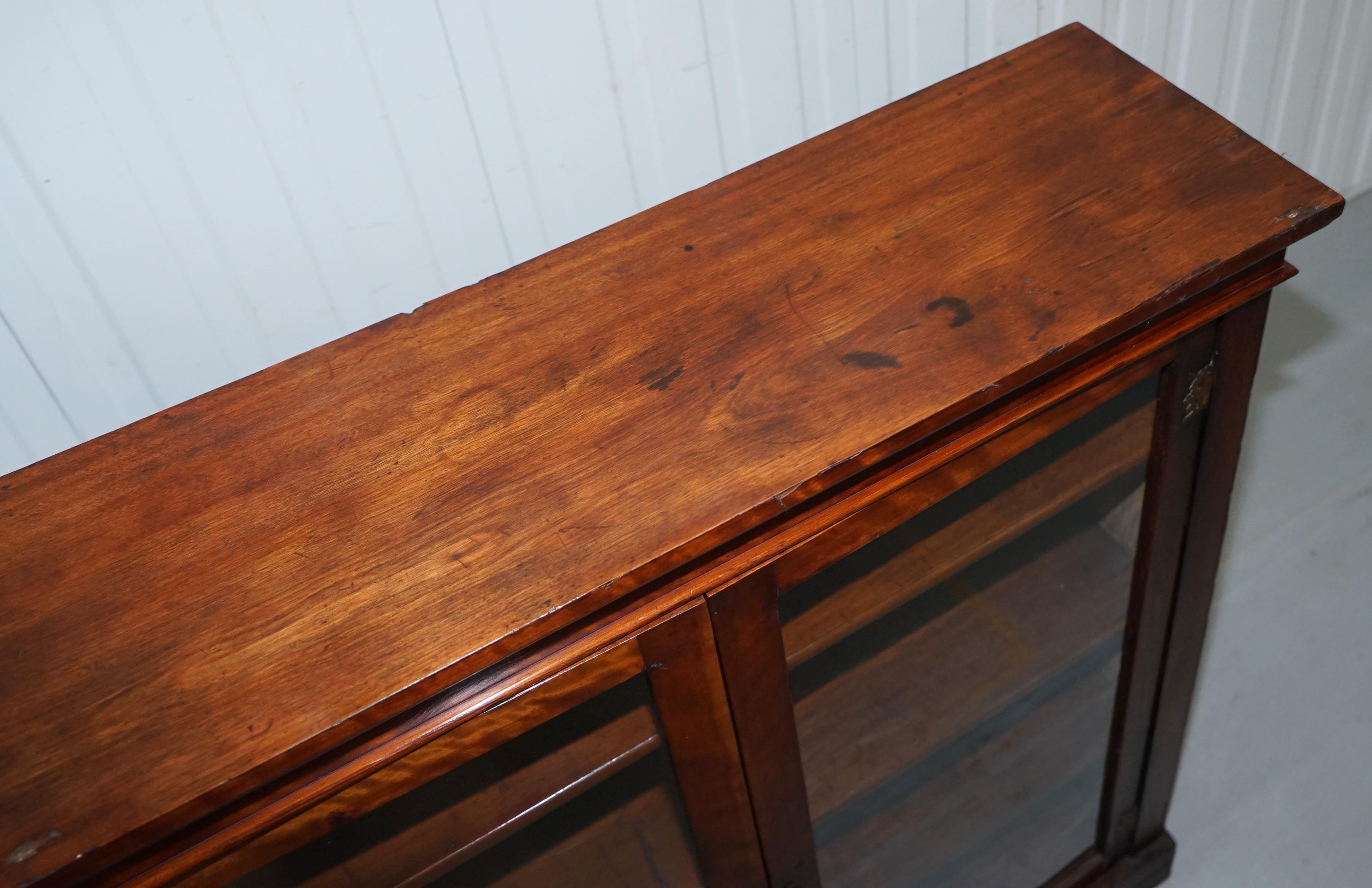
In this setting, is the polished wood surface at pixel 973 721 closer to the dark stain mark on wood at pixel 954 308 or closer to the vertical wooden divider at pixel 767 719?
the vertical wooden divider at pixel 767 719

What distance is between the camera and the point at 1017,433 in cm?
86

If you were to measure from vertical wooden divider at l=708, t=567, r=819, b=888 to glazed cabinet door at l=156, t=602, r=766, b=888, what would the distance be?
0.01 metres

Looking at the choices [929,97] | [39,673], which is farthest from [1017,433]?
[39,673]

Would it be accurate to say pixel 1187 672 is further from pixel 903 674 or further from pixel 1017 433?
pixel 1017 433

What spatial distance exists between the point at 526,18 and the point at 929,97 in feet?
1.44

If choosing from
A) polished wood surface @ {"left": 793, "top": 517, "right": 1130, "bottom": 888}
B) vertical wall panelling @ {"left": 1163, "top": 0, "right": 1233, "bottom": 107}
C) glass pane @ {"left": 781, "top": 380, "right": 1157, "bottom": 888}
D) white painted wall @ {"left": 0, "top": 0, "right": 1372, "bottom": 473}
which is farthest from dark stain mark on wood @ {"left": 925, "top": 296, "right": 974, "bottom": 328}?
vertical wall panelling @ {"left": 1163, "top": 0, "right": 1233, "bottom": 107}

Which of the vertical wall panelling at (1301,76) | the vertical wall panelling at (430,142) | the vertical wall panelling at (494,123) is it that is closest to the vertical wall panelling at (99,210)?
the vertical wall panelling at (430,142)

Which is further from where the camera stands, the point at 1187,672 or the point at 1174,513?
the point at 1187,672

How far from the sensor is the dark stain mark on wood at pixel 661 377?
83 centimetres

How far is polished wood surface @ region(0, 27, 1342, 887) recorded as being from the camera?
2.29 feet

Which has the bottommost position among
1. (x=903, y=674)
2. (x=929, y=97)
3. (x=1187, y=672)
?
(x=1187, y=672)

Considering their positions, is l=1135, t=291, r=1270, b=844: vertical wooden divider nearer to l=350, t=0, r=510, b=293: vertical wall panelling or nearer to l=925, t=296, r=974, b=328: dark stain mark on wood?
l=925, t=296, r=974, b=328: dark stain mark on wood

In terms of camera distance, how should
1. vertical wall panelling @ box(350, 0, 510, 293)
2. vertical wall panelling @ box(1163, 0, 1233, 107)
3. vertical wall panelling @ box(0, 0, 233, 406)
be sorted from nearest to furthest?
vertical wall panelling @ box(0, 0, 233, 406) → vertical wall panelling @ box(350, 0, 510, 293) → vertical wall panelling @ box(1163, 0, 1233, 107)

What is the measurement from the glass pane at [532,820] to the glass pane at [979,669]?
136 millimetres
